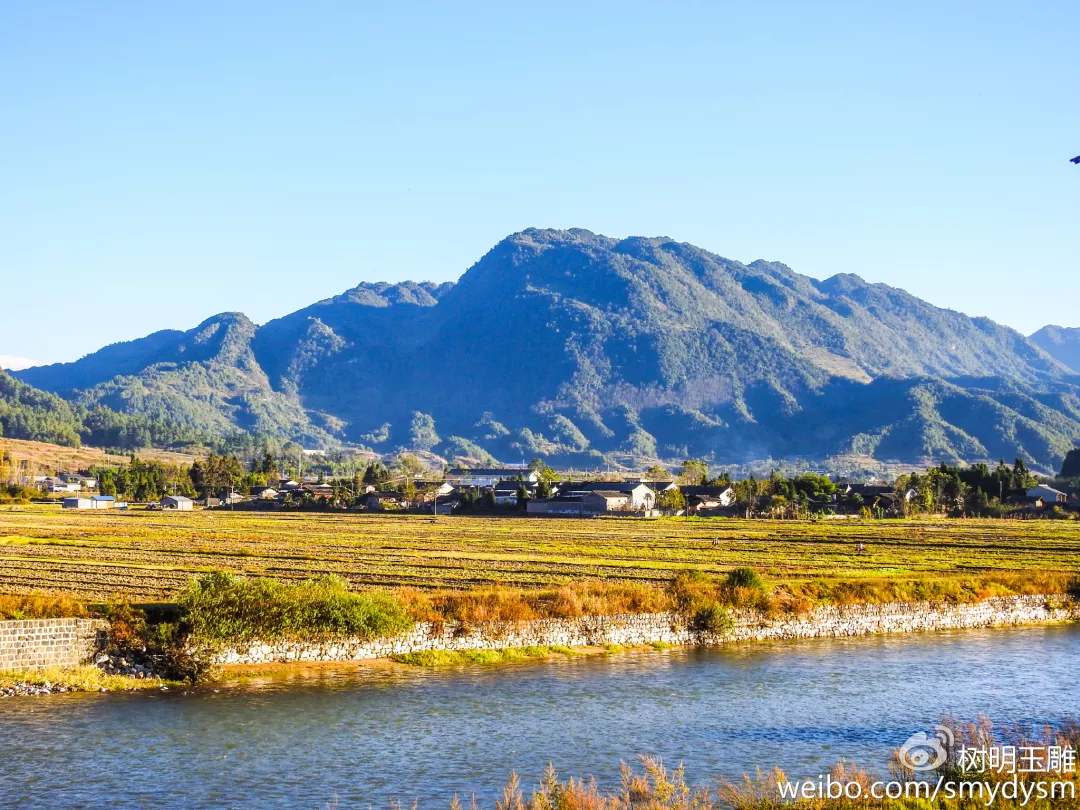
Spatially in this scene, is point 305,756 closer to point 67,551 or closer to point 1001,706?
point 1001,706

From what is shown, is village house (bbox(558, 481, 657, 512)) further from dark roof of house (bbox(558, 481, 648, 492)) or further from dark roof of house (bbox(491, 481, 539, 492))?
dark roof of house (bbox(491, 481, 539, 492))

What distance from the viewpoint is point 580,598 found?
3962cm

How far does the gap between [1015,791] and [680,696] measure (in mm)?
13059

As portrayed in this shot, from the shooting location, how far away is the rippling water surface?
75.9 feet

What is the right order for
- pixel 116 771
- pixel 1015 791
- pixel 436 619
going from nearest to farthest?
1. pixel 1015 791
2. pixel 116 771
3. pixel 436 619

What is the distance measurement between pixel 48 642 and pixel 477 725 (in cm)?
1183

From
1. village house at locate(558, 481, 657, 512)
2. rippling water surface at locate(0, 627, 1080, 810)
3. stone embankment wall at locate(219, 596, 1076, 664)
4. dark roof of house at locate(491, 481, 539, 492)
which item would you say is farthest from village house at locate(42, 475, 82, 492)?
rippling water surface at locate(0, 627, 1080, 810)

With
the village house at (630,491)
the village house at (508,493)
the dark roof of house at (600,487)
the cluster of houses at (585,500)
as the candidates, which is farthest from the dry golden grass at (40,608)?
the dark roof of house at (600,487)

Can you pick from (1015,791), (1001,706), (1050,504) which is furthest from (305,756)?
(1050,504)

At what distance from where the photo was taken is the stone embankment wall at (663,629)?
111ft

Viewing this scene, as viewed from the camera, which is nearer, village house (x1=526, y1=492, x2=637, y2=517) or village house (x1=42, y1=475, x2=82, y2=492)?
village house (x1=526, y1=492, x2=637, y2=517)

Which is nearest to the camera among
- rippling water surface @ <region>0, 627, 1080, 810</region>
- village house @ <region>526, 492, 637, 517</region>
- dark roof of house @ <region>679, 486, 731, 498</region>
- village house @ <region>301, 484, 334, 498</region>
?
rippling water surface @ <region>0, 627, 1080, 810</region>

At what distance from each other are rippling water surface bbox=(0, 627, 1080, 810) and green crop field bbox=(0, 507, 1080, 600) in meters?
12.6

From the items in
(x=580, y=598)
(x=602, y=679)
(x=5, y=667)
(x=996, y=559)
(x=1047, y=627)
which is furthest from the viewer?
(x=996, y=559)
